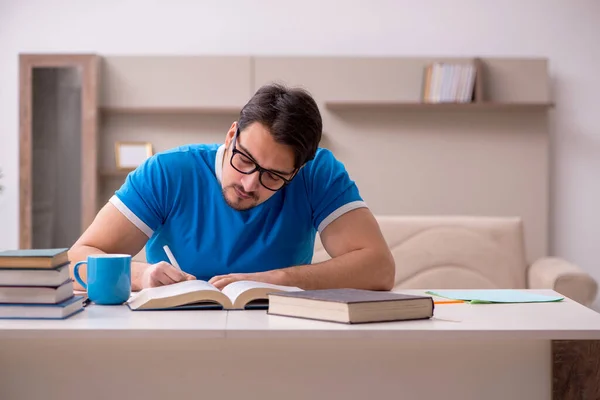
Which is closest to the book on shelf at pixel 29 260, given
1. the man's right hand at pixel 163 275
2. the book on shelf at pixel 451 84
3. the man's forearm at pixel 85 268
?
the man's right hand at pixel 163 275

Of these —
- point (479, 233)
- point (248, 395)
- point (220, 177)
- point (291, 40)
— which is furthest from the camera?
point (291, 40)

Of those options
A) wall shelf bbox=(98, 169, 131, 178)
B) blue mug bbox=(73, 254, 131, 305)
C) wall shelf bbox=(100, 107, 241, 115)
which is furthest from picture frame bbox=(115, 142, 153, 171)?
blue mug bbox=(73, 254, 131, 305)

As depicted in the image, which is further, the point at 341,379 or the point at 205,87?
the point at 205,87

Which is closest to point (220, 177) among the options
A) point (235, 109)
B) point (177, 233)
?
point (177, 233)

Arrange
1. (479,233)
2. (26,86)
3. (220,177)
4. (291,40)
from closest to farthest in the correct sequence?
(220,177), (479,233), (26,86), (291,40)

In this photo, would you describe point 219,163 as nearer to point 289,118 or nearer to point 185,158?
point 185,158

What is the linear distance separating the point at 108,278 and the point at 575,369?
894 mm

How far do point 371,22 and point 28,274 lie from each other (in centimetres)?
324

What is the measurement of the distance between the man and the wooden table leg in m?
0.63

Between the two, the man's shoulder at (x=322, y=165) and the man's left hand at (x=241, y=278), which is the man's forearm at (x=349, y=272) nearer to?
the man's left hand at (x=241, y=278)

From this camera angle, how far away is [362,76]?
400 centimetres

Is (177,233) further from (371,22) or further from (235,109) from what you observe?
(371,22)

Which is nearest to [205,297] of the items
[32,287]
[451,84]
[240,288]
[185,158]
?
[240,288]

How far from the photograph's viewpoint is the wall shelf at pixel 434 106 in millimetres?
3902
